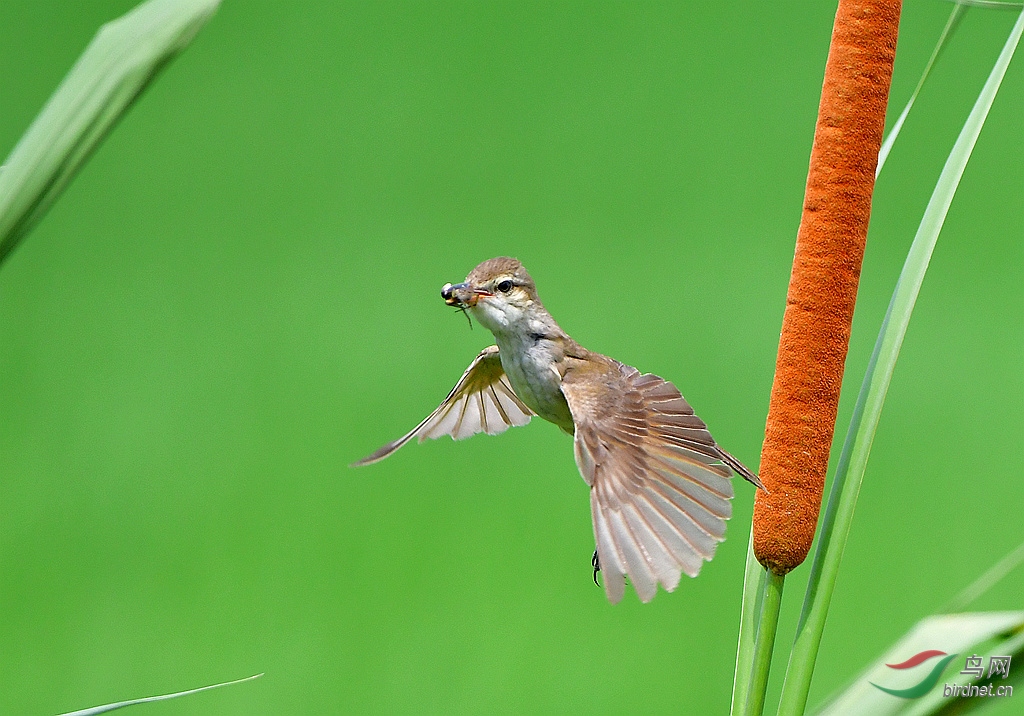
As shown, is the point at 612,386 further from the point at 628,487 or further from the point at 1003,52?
the point at 1003,52

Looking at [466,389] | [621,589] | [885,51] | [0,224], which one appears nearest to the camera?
[0,224]

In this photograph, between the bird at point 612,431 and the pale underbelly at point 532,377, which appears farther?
the pale underbelly at point 532,377

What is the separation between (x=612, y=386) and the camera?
0.70 m

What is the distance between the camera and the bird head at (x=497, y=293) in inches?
25.2

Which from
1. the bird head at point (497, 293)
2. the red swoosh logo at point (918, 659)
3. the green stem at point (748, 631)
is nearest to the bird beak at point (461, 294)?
the bird head at point (497, 293)

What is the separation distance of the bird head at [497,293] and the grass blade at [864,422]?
9.7 inches

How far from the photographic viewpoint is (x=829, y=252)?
1.99ft

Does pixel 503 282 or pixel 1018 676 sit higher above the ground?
pixel 503 282

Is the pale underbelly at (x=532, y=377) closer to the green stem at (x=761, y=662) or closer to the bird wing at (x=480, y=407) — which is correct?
the bird wing at (x=480, y=407)

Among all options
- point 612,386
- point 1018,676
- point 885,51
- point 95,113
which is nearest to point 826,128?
point 885,51

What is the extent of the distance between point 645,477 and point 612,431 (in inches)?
1.9

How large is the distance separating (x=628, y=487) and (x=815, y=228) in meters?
0.20

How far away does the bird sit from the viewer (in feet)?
1.77

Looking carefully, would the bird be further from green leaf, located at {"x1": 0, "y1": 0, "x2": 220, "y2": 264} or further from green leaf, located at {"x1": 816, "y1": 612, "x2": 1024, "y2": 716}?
green leaf, located at {"x1": 0, "y1": 0, "x2": 220, "y2": 264}
